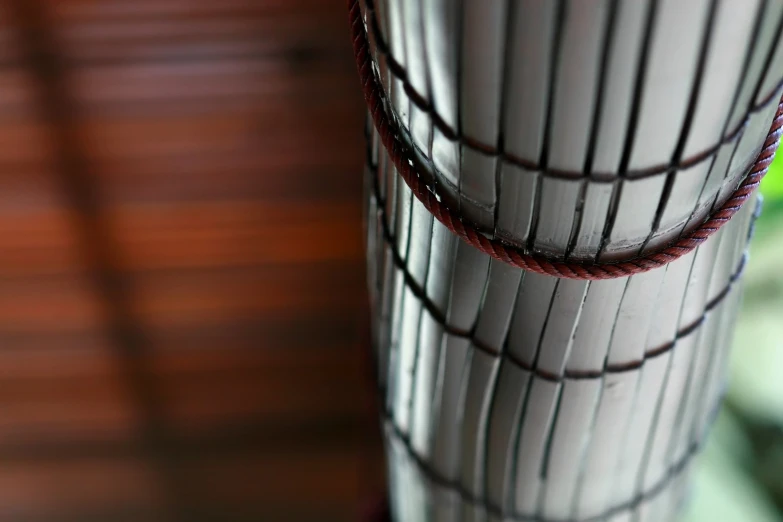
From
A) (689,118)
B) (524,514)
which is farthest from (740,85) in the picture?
(524,514)

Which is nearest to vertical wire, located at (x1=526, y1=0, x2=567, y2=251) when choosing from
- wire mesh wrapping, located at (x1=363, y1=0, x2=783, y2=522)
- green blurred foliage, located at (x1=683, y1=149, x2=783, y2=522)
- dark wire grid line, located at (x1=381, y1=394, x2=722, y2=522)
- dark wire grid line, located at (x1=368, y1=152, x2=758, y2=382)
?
wire mesh wrapping, located at (x1=363, y1=0, x2=783, y2=522)

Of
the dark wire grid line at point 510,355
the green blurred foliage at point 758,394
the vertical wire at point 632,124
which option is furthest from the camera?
the green blurred foliage at point 758,394

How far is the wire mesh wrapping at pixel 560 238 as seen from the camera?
1.29 feet

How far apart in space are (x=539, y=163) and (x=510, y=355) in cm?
16

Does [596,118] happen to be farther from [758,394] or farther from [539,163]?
[758,394]

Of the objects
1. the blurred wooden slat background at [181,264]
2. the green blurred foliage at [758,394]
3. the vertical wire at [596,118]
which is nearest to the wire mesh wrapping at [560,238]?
the vertical wire at [596,118]

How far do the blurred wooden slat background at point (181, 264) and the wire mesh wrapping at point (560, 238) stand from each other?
1.51 ft

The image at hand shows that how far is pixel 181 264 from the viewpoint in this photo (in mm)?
1171

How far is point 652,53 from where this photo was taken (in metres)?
0.38

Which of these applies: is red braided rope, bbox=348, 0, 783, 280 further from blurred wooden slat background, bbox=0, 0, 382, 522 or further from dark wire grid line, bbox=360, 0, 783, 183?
blurred wooden slat background, bbox=0, 0, 382, 522

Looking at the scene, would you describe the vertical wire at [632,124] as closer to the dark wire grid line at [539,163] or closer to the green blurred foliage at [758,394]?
the dark wire grid line at [539,163]

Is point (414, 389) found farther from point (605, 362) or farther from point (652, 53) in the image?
point (652, 53)

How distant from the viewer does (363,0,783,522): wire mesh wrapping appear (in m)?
0.39

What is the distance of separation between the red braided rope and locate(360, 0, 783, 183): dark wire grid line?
0.03m
